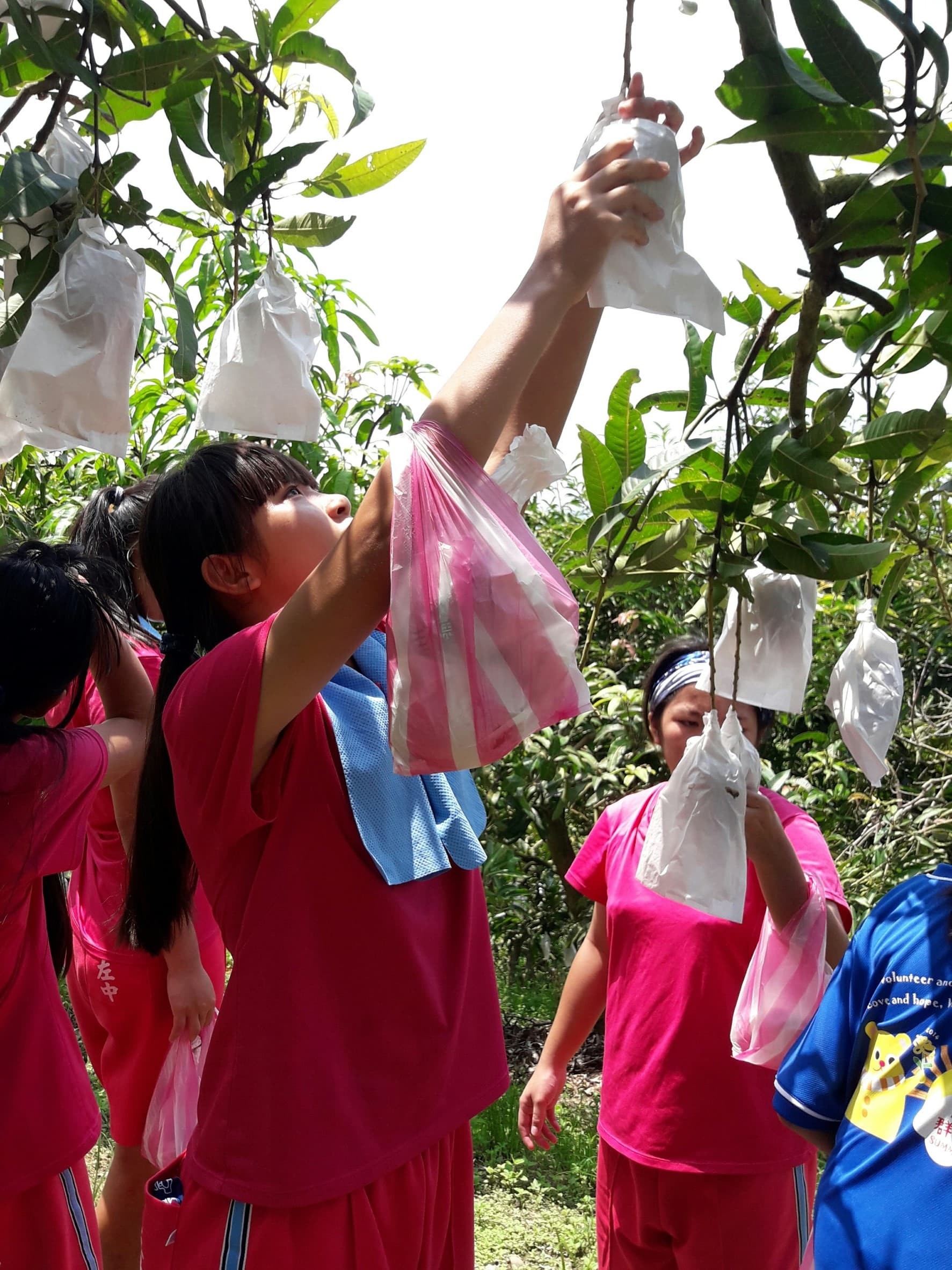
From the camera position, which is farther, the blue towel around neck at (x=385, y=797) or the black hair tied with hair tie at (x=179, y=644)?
the black hair tied with hair tie at (x=179, y=644)

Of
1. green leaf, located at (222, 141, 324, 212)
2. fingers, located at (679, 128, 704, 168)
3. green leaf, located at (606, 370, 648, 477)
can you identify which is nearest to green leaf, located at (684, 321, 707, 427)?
green leaf, located at (606, 370, 648, 477)

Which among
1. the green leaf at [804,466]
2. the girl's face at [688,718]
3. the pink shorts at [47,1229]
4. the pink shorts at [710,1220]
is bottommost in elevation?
the pink shorts at [710,1220]

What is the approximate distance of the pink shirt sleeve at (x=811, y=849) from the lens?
5.66ft

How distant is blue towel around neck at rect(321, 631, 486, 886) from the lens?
46.5 inches

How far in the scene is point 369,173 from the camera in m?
1.18

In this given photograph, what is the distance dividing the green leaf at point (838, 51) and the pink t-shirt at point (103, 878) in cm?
166

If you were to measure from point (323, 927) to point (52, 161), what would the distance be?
2.72 ft

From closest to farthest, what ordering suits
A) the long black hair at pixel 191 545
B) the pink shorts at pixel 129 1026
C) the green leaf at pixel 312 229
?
the green leaf at pixel 312 229 < the long black hair at pixel 191 545 < the pink shorts at pixel 129 1026

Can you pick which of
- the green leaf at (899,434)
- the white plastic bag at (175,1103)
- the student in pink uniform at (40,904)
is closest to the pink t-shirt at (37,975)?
the student in pink uniform at (40,904)

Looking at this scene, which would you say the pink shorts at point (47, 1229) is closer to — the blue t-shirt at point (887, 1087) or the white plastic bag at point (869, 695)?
the blue t-shirt at point (887, 1087)

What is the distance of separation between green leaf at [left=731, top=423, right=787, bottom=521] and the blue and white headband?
2.44 feet

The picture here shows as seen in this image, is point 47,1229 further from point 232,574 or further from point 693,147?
point 693,147

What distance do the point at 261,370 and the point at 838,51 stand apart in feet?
2.38

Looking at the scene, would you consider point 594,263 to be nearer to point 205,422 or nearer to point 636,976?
point 205,422
